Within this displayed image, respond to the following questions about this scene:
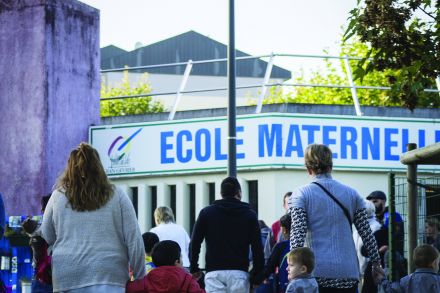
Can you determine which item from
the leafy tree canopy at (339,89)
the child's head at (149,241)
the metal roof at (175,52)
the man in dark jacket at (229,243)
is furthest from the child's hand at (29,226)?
the metal roof at (175,52)

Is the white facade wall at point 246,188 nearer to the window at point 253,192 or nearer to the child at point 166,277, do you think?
the window at point 253,192

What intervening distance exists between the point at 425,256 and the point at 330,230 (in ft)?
3.19

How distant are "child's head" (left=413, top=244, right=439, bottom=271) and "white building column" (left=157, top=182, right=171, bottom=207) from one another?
51.4 ft

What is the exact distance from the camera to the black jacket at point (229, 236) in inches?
478

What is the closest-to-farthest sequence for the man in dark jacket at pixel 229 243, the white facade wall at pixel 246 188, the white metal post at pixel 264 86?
the man in dark jacket at pixel 229 243 → the white facade wall at pixel 246 188 → the white metal post at pixel 264 86

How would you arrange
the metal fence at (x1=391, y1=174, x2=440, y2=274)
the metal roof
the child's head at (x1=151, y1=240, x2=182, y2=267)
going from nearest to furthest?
1. the child's head at (x1=151, y1=240, x2=182, y2=267)
2. the metal fence at (x1=391, y1=174, x2=440, y2=274)
3. the metal roof

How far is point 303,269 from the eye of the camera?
9.06 meters

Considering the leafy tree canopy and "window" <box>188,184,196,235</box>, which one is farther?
the leafy tree canopy

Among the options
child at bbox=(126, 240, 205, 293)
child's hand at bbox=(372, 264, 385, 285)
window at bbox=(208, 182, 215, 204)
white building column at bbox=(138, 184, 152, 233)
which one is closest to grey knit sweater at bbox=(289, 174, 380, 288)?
child's hand at bbox=(372, 264, 385, 285)

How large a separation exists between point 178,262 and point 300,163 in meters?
14.6

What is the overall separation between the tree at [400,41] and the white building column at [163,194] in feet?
41.1

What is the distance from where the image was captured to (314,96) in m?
59.5

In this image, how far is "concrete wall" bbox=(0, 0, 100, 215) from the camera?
25531 mm

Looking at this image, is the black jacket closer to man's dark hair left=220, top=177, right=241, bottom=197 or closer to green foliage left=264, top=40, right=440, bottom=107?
man's dark hair left=220, top=177, right=241, bottom=197
